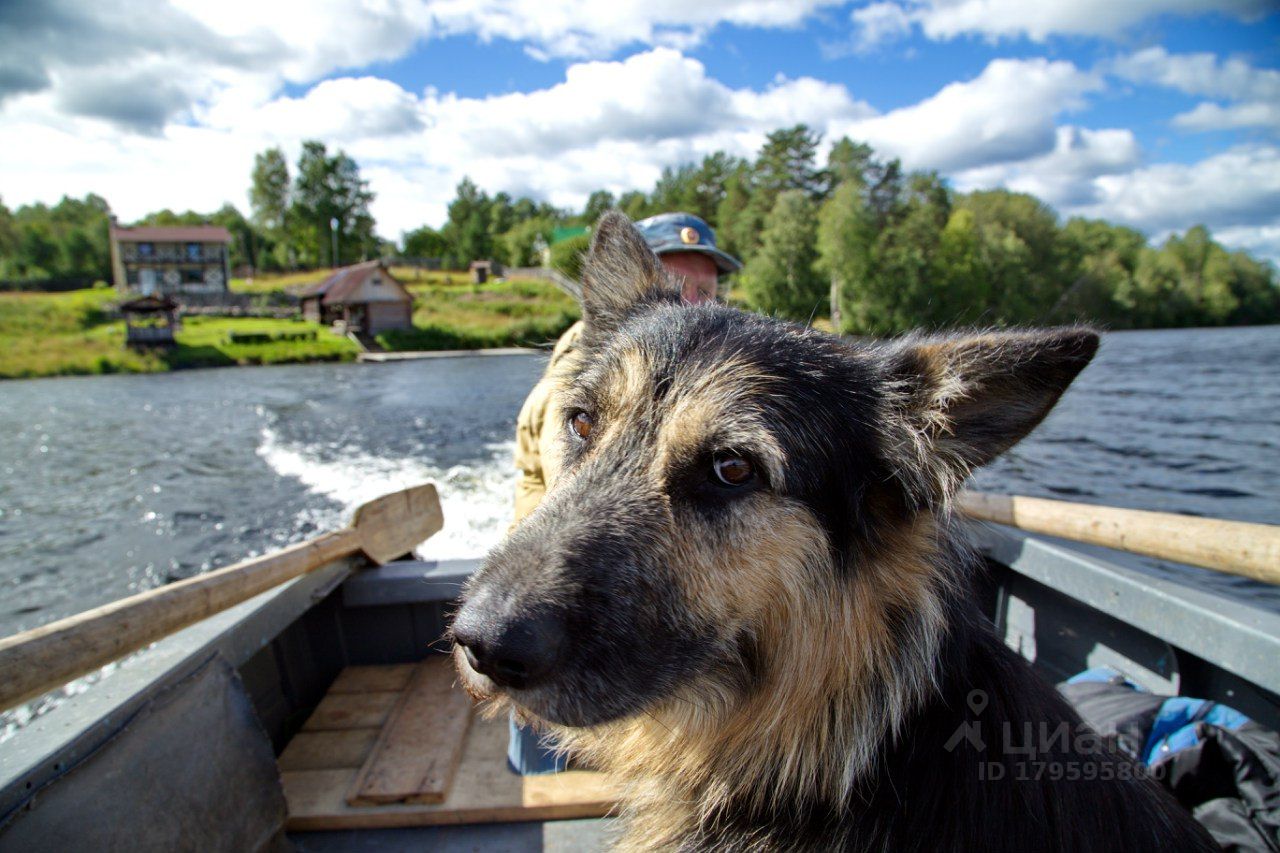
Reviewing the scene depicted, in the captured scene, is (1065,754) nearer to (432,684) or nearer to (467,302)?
(432,684)

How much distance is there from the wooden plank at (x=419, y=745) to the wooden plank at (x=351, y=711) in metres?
0.09

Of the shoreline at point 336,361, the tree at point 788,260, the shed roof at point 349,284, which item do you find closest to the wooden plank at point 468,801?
the shoreline at point 336,361

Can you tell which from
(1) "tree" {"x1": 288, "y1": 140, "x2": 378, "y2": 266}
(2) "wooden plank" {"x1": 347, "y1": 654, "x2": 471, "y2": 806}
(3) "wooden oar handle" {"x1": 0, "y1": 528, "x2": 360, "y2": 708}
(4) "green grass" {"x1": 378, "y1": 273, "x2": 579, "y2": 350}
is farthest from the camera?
(1) "tree" {"x1": 288, "y1": 140, "x2": 378, "y2": 266}

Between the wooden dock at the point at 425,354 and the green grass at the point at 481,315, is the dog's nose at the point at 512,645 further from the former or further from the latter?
the wooden dock at the point at 425,354

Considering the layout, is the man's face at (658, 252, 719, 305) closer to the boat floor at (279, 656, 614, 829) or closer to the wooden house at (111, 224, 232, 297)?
the boat floor at (279, 656, 614, 829)

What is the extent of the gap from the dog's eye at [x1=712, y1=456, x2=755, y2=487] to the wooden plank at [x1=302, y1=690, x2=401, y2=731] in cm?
312

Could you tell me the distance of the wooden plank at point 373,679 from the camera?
14.6 ft

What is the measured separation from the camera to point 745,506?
6.87 ft

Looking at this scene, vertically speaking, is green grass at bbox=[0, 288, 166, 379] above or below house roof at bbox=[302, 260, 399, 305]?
below

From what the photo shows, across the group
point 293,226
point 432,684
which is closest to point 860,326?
point 432,684

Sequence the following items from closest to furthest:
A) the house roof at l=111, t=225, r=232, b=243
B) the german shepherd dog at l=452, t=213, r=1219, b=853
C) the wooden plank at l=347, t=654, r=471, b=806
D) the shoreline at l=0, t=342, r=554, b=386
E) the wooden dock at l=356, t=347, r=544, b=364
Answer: the german shepherd dog at l=452, t=213, r=1219, b=853, the wooden plank at l=347, t=654, r=471, b=806, the shoreline at l=0, t=342, r=554, b=386, the wooden dock at l=356, t=347, r=544, b=364, the house roof at l=111, t=225, r=232, b=243

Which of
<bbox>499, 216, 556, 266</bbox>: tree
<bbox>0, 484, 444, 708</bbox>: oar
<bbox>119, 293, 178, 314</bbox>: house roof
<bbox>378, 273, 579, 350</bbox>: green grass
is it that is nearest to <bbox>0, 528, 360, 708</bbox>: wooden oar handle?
<bbox>0, 484, 444, 708</bbox>: oar

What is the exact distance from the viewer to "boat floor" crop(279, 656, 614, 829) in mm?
3359

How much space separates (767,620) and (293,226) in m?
125
